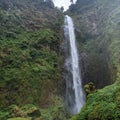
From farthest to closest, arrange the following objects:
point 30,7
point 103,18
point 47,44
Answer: point 30,7, point 103,18, point 47,44

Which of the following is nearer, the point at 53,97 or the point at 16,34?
the point at 53,97

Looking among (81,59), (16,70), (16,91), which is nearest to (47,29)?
(81,59)

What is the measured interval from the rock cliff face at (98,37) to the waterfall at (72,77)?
1061 mm

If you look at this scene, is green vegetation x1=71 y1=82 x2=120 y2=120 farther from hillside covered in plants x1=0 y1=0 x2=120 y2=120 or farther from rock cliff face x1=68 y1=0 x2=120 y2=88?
rock cliff face x1=68 y1=0 x2=120 y2=88

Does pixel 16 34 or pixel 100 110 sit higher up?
pixel 16 34

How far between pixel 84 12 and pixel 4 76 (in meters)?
25.9

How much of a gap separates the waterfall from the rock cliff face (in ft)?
3.48

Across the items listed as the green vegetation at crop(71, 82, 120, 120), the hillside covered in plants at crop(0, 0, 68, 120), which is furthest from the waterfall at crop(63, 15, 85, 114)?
the green vegetation at crop(71, 82, 120, 120)

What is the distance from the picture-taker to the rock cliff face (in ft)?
92.9

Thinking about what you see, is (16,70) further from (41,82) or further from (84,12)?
(84,12)

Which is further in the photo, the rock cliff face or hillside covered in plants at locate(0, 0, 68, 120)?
the rock cliff face

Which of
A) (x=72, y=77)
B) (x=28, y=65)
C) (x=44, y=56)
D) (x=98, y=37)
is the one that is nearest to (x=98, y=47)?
(x=98, y=37)

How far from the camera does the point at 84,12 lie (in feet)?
151

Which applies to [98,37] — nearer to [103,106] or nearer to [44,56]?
[44,56]
